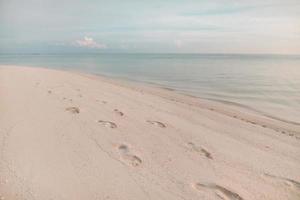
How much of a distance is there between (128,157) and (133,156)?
3.4 inches

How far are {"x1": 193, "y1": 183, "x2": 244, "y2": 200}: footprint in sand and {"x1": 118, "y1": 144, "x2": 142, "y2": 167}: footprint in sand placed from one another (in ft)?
3.01

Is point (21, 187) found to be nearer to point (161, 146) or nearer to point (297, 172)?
point (161, 146)

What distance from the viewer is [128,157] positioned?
441 cm

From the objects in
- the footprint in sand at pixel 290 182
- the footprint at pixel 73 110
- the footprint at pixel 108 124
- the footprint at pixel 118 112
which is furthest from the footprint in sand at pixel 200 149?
the footprint at pixel 73 110

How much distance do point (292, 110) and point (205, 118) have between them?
15.3ft

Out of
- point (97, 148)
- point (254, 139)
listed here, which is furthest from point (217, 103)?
point (97, 148)

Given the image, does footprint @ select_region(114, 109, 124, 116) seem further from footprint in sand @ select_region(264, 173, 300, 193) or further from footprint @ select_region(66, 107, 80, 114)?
footprint in sand @ select_region(264, 173, 300, 193)

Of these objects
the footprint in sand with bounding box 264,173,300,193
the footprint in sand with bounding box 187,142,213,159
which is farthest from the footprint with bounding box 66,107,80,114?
the footprint in sand with bounding box 264,173,300,193

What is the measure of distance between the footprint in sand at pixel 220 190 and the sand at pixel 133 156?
0.04 ft

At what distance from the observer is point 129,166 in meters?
4.11

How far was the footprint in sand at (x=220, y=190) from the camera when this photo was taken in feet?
11.6

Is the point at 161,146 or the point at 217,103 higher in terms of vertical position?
the point at 161,146

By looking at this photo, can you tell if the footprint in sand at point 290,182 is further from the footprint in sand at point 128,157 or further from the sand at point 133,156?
the footprint in sand at point 128,157

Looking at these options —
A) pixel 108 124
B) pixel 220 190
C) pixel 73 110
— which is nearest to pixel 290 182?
pixel 220 190
